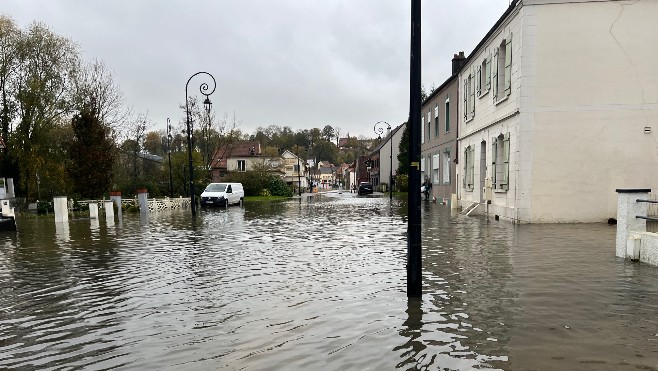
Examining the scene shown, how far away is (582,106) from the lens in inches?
601

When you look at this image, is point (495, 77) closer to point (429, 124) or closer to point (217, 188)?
point (429, 124)

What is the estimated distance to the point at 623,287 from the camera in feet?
21.5

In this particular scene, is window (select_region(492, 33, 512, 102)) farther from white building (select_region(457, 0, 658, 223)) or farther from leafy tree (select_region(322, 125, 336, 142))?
leafy tree (select_region(322, 125, 336, 142))

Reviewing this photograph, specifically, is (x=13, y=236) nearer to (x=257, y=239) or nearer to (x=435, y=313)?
(x=257, y=239)

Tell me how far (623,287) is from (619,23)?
482 inches

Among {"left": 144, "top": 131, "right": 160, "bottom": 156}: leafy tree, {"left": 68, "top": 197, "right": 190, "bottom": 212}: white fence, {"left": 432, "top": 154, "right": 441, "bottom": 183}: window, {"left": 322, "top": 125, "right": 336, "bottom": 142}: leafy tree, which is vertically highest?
{"left": 322, "top": 125, "right": 336, "bottom": 142}: leafy tree

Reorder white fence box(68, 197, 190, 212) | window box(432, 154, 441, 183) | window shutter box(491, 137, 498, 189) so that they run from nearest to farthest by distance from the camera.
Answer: window shutter box(491, 137, 498, 189)
white fence box(68, 197, 190, 212)
window box(432, 154, 441, 183)

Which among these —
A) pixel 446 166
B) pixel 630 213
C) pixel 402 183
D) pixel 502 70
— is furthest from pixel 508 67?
pixel 402 183

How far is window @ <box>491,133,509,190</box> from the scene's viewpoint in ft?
55.4

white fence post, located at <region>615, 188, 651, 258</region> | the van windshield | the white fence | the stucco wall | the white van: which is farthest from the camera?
the van windshield

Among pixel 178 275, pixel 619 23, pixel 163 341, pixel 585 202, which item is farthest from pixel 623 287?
pixel 619 23

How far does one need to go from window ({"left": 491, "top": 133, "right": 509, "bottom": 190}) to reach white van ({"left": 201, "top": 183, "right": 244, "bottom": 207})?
61.7 ft

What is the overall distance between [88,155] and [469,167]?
72.5 ft

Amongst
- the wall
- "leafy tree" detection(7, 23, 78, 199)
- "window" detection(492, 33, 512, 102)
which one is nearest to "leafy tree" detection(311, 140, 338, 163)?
"leafy tree" detection(7, 23, 78, 199)
